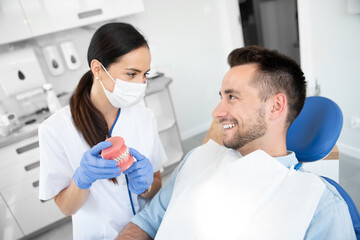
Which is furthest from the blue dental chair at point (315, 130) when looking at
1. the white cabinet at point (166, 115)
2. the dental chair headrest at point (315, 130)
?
the white cabinet at point (166, 115)

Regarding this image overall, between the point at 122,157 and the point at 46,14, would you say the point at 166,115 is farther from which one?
the point at 122,157

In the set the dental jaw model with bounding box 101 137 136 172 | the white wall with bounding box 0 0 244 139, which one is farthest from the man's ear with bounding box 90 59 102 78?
the white wall with bounding box 0 0 244 139

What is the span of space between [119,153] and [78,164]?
360 millimetres

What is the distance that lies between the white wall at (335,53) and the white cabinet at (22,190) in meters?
2.35

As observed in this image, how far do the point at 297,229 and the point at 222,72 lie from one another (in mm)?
2957

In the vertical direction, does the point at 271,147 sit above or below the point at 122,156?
below

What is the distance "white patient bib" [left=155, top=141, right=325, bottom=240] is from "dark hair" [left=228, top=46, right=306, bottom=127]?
0.27 meters

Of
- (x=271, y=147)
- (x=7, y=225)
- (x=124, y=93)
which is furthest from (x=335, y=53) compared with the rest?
(x=7, y=225)

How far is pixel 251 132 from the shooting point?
1.07 meters

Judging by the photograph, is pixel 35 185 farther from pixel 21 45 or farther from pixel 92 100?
pixel 92 100

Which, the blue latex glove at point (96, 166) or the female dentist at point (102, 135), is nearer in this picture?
the blue latex glove at point (96, 166)

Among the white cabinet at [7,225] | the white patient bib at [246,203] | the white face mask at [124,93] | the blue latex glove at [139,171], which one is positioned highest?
the white face mask at [124,93]

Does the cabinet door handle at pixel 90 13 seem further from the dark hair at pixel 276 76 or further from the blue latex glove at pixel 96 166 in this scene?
the blue latex glove at pixel 96 166

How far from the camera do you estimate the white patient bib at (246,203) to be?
0.86m
